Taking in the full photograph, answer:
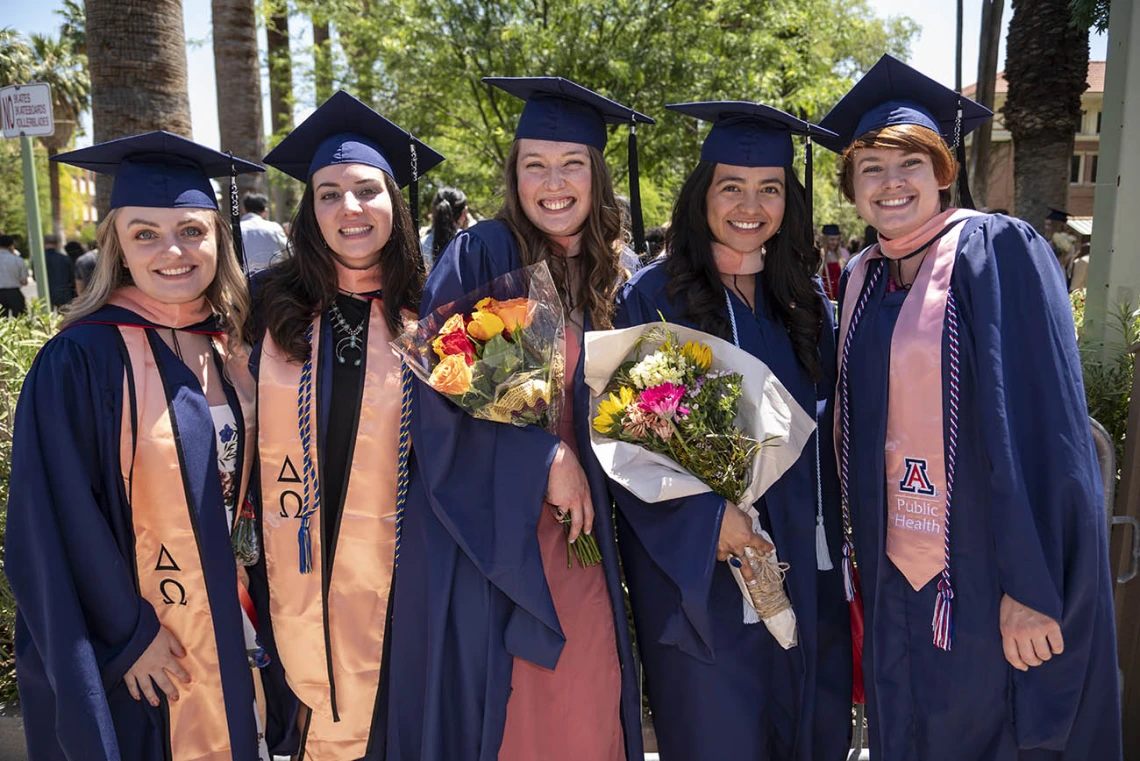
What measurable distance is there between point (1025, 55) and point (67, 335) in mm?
9802

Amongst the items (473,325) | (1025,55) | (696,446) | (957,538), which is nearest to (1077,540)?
(957,538)

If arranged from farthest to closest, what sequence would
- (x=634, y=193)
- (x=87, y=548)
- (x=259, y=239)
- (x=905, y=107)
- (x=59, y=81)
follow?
1. (x=59, y=81)
2. (x=259, y=239)
3. (x=634, y=193)
4. (x=905, y=107)
5. (x=87, y=548)

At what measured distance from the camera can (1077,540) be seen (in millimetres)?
2121

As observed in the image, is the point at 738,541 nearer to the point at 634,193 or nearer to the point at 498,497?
A: the point at 498,497

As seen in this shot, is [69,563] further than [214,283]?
No

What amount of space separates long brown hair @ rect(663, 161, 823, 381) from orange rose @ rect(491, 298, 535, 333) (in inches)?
18.5

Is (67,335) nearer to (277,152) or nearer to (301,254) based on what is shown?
(301,254)

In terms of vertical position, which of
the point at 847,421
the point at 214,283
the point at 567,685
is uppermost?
the point at 214,283

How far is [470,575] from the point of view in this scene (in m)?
2.42

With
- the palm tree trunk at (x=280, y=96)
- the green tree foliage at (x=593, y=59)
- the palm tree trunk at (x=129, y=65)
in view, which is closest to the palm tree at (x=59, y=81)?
the palm tree trunk at (x=280, y=96)

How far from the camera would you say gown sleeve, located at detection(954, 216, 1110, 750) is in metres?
2.10

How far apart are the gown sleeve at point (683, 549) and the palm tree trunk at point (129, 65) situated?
314 centimetres

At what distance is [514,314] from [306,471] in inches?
30.6

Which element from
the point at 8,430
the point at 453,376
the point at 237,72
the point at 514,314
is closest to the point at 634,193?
the point at 514,314
